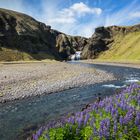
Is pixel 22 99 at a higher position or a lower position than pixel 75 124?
lower

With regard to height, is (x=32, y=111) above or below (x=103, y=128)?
below

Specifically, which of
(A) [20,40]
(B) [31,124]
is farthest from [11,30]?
(B) [31,124]

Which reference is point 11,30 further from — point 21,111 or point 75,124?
point 75,124

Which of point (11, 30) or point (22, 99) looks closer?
point (22, 99)

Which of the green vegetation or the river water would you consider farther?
the river water

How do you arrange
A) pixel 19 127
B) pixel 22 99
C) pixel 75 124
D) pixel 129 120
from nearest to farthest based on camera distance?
pixel 129 120
pixel 75 124
pixel 19 127
pixel 22 99

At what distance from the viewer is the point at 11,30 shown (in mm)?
196125

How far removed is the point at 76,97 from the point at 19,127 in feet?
43.6

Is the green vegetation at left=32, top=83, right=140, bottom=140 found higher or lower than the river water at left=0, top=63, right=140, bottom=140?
higher

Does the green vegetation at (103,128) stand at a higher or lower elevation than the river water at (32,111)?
higher

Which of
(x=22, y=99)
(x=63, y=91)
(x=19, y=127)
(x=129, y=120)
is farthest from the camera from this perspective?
(x=63, y=91)

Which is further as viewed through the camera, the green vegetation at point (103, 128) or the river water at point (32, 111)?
the river water at point (32, 111)

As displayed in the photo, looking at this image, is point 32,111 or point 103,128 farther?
point 32,111

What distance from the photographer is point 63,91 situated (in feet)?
120
